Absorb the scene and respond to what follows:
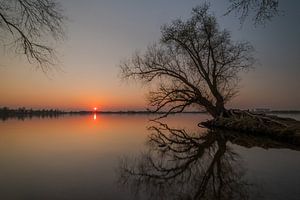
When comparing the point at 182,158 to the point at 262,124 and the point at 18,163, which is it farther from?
the point at 262,124

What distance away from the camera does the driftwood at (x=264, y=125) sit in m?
14.9

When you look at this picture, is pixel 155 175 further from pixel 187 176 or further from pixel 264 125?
pixel 264 125

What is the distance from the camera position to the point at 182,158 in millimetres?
11367

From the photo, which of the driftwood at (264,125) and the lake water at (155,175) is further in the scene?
the driftwood at (264,125)

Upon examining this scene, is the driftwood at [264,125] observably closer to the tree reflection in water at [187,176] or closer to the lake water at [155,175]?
the lake water at [155,175]

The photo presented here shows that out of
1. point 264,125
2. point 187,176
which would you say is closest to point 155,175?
point 187,176

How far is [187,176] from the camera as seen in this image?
8.26 meters

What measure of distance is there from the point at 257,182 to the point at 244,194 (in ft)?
3.87

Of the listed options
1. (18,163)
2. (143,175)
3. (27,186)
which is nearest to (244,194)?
(143,175)

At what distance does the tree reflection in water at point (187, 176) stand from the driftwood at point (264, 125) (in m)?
4.19

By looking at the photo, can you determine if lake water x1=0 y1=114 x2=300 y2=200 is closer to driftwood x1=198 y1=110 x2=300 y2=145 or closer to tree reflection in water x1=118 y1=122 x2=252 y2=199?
tree reflection in water x1=118 y1=122 x2=252 y2=199

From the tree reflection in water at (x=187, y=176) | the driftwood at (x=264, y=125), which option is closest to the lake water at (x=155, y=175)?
the tree reflection in water at (x=187, y=176)

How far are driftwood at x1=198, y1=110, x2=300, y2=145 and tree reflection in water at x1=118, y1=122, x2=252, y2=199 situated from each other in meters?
4.19

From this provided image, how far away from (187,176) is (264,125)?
1146 centimetres
